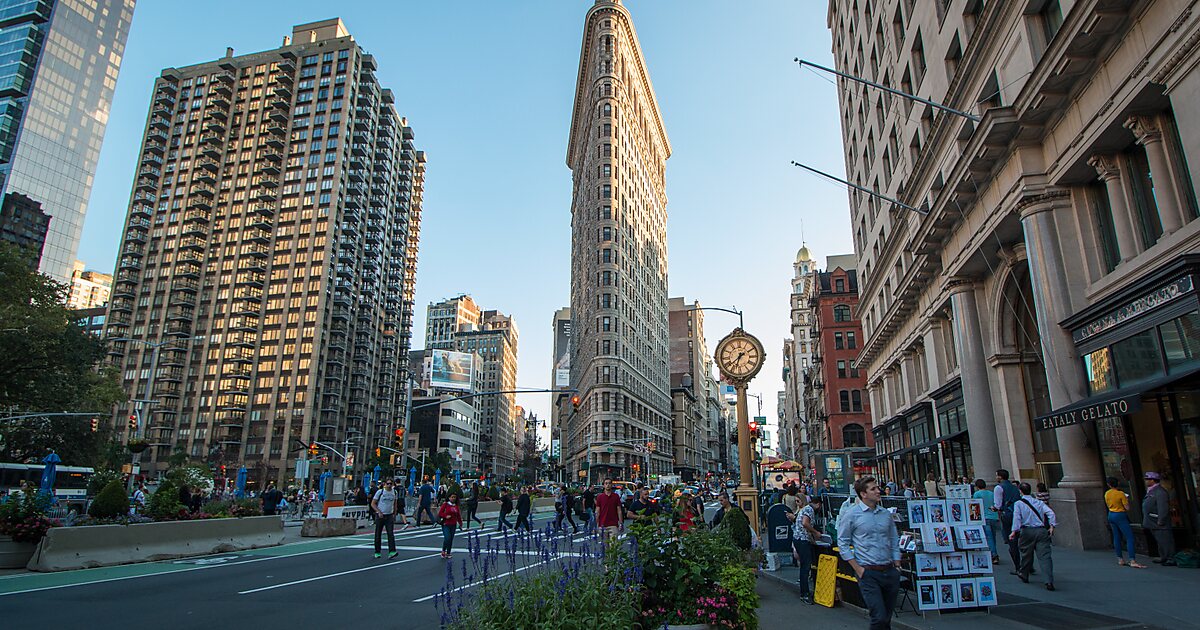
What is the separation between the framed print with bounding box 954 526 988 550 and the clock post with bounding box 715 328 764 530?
7718 millimetres

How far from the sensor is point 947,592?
8.76 m

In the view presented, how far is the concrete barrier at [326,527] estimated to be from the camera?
23.6 metres

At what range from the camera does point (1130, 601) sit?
8.77 m

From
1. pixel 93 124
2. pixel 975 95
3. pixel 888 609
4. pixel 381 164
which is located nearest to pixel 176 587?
pixel 888 609

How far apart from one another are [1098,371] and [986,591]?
880 centimetres

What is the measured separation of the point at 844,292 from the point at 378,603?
65881 mm

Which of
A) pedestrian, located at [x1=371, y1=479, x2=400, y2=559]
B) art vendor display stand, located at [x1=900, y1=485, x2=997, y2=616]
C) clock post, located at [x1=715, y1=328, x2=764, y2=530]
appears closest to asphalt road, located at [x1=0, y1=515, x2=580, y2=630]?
pedestrian, located at [x1=371, y1=479, x2=400, y2=559]

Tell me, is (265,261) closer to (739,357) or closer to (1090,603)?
(739,357)

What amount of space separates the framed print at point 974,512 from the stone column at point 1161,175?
26.2 feet

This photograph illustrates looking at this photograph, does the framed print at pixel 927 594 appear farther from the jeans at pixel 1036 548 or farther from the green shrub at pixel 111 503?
the green shrub at pixel 111 503

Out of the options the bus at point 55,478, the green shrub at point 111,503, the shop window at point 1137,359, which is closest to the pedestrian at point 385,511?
the green shrub at point 111,503

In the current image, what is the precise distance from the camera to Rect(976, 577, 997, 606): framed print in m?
8.73

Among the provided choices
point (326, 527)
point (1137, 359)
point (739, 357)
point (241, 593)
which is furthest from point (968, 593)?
point (326, 527)

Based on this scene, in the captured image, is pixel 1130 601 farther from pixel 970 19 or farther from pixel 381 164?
pixel 381 164
